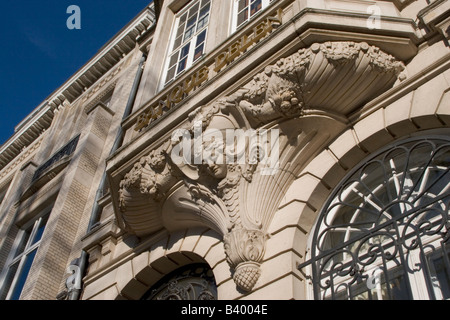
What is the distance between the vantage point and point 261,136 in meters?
7.14

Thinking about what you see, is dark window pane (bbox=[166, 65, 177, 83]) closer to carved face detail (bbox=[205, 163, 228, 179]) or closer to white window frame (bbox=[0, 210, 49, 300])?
carved face detail (bbox=[205, 163, 228, 179])

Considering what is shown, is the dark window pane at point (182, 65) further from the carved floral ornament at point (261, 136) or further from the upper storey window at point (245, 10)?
the carved floral ornament at point (261, 136)

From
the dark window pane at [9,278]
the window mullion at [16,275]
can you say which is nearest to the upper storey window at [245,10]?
the window mullion at [16,275]

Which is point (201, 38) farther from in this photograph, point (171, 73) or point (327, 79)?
point (327, 79)

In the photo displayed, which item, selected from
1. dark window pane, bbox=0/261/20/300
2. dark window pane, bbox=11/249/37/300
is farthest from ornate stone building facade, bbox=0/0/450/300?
dark window pane, bbox=0/261/20/300

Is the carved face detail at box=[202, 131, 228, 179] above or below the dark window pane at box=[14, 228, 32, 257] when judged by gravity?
below

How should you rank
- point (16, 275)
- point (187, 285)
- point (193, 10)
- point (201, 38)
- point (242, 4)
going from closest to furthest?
point (187, 285) < point (242, 4) < point (201, 38) < point (193, 10) < point (16, 275)

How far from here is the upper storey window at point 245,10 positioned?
9830 millimetres

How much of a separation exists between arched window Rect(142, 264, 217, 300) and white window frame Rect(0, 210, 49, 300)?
20.3ft

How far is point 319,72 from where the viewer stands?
671cm

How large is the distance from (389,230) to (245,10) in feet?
19.5

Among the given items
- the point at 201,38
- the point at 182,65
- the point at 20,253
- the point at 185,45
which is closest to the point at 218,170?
the point at 182,65

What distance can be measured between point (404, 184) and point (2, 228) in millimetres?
12995

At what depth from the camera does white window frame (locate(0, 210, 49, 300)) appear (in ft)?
44.8
